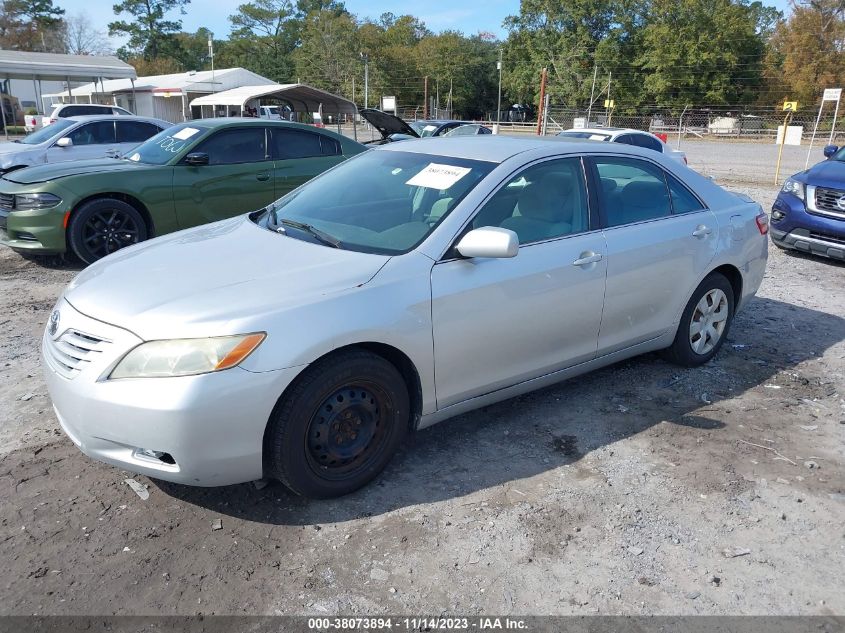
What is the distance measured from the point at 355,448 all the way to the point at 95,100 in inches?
1939

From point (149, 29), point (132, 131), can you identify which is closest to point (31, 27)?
point (149, 29)

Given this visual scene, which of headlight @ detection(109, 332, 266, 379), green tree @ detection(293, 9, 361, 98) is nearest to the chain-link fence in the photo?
green tree @ detection(293, 9, 361, 98)

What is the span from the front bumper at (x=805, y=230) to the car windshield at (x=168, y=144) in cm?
725

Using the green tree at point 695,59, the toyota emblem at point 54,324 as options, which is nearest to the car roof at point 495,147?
the toyota emblem at point 54,324

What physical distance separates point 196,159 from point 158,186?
0.51m

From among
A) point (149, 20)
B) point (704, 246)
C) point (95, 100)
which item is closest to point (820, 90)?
point (95, 100)

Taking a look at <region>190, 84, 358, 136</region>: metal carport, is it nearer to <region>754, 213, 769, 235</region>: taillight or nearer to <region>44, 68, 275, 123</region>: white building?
<region>44, 68, 275, 123</region>: white building

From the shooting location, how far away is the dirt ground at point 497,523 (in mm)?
2592

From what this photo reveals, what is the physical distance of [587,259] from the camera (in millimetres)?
3787

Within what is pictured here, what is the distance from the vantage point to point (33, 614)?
96.7 inches

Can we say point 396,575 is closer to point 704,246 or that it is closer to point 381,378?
point 381,378

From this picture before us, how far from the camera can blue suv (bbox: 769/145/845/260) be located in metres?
7.91

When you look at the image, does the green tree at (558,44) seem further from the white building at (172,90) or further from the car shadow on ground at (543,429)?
the car shadow on ground at (543,429)

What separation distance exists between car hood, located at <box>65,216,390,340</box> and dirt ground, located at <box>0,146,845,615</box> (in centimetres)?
94
